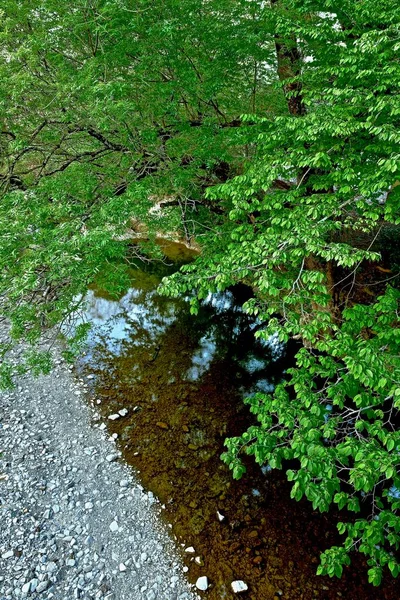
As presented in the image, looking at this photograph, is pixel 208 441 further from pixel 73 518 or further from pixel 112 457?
pixel 73 518

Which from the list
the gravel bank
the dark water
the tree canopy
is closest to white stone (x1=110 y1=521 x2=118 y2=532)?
the gravel bank

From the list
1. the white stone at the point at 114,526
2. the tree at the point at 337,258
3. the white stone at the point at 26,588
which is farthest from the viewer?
the white stone at the point at 114,526

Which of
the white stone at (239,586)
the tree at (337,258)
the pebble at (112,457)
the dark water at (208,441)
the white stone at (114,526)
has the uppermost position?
the tree at (337,258)

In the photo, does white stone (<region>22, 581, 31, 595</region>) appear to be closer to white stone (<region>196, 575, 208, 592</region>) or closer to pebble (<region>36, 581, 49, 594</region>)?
pebble (<region>36, 581, 49, 594</region>)

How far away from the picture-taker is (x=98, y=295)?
50.1 feet

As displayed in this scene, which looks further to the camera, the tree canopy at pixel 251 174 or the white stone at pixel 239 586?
the white stone at pixel 239 586

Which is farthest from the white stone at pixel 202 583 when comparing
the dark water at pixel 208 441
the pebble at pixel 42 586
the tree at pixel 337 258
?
the pebble at pixel 42 586

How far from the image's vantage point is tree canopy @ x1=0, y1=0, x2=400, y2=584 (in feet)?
14.1

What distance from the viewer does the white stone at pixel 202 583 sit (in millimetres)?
5301

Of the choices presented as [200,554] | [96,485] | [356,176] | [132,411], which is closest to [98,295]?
[132,411]

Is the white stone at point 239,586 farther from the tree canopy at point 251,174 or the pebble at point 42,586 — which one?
the pebble at point 42,586

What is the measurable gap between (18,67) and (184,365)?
27.5 ft

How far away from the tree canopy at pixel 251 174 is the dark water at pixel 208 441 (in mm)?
898

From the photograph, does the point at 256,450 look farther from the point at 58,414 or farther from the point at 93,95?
the point at 93,95
